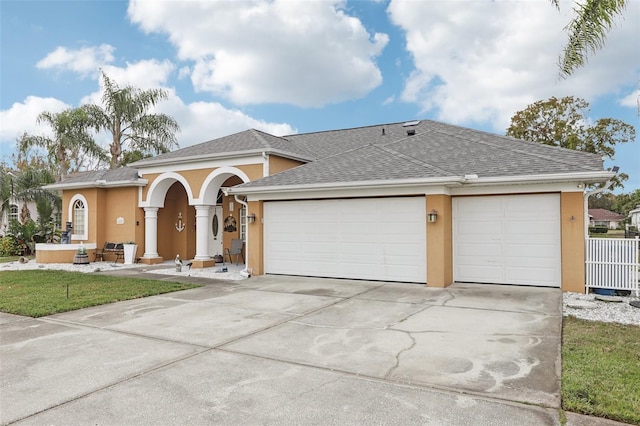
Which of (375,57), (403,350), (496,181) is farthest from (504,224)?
(375,57)

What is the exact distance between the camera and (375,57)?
20438mm

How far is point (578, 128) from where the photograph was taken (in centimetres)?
3070

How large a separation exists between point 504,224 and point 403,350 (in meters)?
6.37

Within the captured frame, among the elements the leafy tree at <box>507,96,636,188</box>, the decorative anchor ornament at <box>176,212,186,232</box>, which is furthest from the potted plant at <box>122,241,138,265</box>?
the leafy tree at <box>507,96,636,188</box>

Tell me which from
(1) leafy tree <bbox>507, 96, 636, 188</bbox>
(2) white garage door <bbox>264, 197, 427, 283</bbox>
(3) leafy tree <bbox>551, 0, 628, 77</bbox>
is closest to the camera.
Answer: (3) leafy tree <bbox>551, 0, 628, 77</bbox>

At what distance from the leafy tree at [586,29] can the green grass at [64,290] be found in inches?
448

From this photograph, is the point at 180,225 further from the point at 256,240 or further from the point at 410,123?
the point at 410,123

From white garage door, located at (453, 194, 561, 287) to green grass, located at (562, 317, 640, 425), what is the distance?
3.59 meters

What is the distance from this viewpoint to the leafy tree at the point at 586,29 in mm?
8734

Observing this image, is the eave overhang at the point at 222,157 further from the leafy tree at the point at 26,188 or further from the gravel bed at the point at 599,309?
the leafy tree at the point at 26,188

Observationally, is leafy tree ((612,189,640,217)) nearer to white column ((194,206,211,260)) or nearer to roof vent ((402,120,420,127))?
roof vent ((402,120,420,127))

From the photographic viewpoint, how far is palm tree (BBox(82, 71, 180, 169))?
25391mm

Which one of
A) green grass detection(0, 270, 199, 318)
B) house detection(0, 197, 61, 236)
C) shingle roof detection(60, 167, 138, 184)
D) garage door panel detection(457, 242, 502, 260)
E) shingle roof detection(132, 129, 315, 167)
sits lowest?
green grass detection(0, 270, 199, 318)

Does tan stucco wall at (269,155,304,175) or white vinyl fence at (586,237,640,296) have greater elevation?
tan stucco wall at (269,155,304,175)
